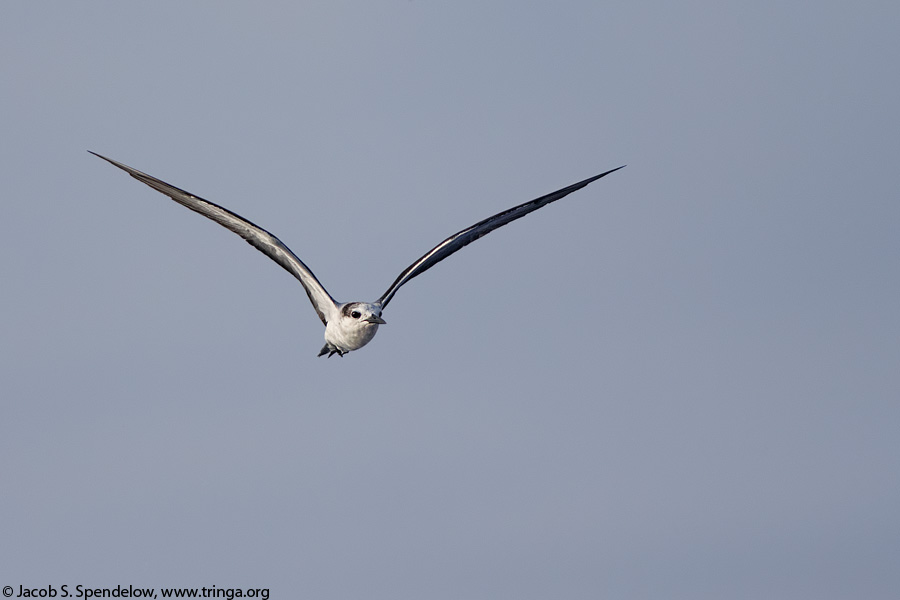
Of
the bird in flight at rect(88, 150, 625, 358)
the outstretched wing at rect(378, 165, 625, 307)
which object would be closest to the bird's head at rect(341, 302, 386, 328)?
the bird in flight at rect(88, 150, 625, 358)

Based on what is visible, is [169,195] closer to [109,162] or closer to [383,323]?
[109,162]

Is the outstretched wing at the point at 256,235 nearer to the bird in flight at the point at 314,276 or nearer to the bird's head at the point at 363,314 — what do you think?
the bird in flight at the point at 314,276

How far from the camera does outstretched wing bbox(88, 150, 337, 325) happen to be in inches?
1713

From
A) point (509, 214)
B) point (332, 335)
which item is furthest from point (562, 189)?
point (332, 335)

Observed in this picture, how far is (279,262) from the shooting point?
4541cm

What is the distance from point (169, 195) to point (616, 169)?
39.6 ft

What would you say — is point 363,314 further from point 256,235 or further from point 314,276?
point 256,235

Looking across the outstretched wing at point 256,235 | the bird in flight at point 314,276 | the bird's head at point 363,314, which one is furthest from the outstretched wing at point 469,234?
the outstretched wing at point 256,235

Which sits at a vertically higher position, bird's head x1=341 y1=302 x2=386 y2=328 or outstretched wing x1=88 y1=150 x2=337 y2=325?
outstretched wing x1=88 y1=150 x2=337 y2=325

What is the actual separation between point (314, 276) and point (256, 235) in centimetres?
202

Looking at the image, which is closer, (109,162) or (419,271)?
(109,162)

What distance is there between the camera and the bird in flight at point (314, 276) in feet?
143

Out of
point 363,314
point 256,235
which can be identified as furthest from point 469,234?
point 256,235

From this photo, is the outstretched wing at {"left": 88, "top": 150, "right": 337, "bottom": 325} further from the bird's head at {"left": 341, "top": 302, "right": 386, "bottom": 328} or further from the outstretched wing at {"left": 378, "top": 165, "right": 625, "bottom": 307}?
the outstretched wing at {"left": 378, "top": 165, "right": 625, "bottom": 307}
